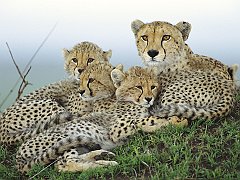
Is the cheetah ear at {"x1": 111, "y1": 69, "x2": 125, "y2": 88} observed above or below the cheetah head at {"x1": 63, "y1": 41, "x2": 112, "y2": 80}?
below

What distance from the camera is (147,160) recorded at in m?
4.20

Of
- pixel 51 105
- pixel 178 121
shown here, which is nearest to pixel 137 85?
pixel 178 121

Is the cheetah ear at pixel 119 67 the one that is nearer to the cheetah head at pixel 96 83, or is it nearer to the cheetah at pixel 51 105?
the cheetah head at pixel 96 83

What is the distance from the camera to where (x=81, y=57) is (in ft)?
19.3

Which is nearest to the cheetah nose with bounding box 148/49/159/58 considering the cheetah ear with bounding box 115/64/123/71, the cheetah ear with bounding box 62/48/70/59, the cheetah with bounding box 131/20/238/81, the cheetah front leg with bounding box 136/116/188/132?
the cheetah with bounding box 131/20/238/81

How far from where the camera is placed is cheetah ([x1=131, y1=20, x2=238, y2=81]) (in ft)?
17.2

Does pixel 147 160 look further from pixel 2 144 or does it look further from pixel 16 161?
pixel 2 144

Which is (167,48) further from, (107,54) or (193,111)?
(107,54)

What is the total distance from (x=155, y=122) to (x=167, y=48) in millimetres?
911

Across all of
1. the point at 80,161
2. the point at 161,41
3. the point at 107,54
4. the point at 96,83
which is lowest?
the point at 80,161

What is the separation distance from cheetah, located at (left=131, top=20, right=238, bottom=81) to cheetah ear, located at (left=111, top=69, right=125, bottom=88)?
0.31 metres

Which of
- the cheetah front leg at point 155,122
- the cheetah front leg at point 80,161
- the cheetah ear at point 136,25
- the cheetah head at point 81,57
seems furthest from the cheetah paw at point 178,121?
the cheetah head at point 81,57

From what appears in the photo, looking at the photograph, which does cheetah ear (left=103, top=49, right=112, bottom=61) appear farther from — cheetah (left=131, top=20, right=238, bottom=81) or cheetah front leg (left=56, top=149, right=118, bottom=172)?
cheetah front leg (left=56, top=149, right=118, bottom=172)

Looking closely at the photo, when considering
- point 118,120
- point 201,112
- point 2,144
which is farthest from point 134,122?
point 2,144
